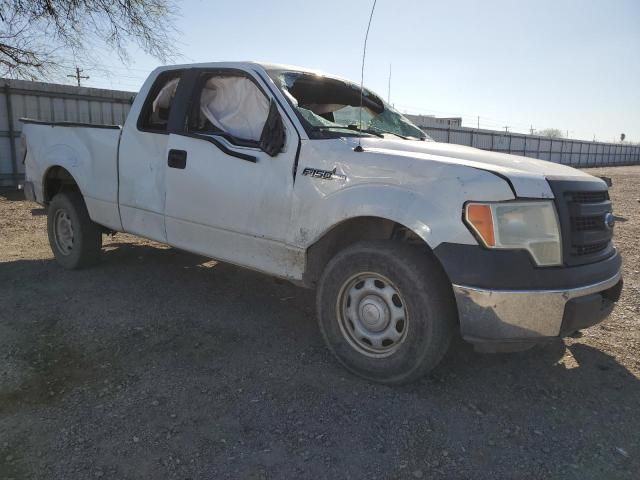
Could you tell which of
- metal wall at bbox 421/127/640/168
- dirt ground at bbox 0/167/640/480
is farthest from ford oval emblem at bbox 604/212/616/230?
metal wall at bbox 421/127/640/168

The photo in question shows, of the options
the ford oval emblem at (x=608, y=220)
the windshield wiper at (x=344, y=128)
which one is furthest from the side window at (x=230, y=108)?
the ford oval emblem at (x=608, y=220)

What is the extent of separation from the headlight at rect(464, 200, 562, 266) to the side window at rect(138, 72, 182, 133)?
293 cm

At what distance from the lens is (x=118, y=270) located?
544 cm

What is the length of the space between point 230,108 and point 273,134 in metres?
0.80

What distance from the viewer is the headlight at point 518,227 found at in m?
2.65

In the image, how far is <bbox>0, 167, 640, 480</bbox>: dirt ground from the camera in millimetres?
2387

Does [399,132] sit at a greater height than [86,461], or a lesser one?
greater

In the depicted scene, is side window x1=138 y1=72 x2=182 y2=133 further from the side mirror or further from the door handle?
the side mirror

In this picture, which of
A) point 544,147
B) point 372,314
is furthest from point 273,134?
point 544,147

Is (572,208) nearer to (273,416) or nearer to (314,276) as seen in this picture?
(314,276)

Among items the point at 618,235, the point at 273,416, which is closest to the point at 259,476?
the point at 273,416

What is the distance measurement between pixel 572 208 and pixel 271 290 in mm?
2881

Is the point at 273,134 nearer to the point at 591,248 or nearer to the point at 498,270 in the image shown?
the point at 498,270

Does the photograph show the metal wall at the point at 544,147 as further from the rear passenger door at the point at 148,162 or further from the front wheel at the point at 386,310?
the front wheel at the point at 386,310
